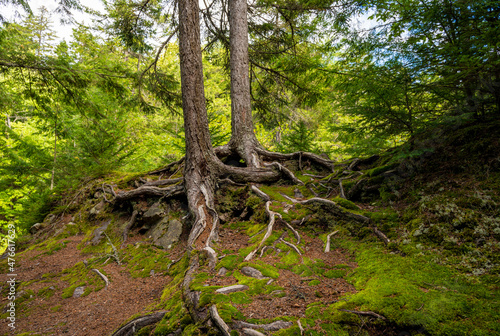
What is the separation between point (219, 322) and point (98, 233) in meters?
5.76

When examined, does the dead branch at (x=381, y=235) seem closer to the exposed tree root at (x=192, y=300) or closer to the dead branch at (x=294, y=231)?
the dead branch at (x=294, y=231)

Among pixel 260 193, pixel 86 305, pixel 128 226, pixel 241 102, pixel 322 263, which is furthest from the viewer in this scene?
pixel 241 102

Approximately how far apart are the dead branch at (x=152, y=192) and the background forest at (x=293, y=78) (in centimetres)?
257

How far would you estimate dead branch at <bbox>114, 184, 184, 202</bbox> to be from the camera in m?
5.80

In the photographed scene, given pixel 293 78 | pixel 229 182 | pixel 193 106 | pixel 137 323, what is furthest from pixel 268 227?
pixel 293 78

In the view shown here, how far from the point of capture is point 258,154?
6625 millimetres

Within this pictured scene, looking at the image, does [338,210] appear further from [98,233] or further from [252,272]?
[98,233]

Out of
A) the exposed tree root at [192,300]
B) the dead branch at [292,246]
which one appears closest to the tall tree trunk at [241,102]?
the dead branch at [292,246]

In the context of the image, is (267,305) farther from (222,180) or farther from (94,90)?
(94,90)

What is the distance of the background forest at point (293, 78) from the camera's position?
3.41 meters

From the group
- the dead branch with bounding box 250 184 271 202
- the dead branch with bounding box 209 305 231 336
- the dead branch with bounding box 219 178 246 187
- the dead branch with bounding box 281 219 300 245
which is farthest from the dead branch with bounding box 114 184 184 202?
the dead branch with bounding box 209 305 231 336

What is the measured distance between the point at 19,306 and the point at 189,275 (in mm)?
3607

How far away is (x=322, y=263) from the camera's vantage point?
3.29 meters

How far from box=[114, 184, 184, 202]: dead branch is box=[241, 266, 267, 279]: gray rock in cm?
309
